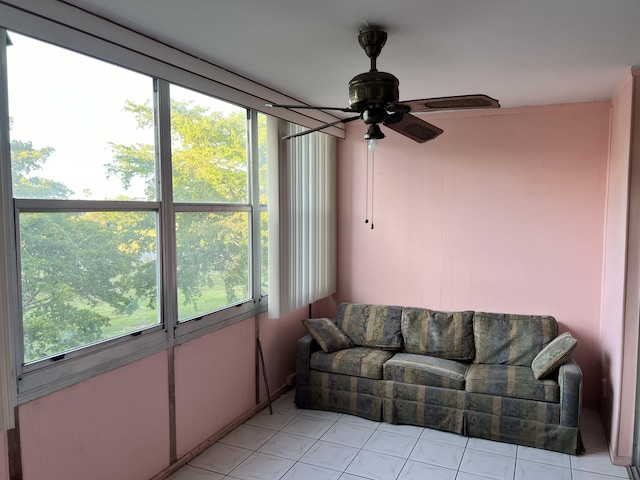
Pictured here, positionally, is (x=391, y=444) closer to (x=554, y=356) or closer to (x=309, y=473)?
(x=309, y=473)

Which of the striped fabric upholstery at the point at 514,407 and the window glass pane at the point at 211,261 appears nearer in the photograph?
the window glass pane at the point at 211,261

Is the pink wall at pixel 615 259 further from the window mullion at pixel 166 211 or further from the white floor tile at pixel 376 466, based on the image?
the window mullion at pixel 166 211

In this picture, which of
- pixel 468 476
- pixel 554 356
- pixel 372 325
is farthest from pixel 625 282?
pixel 372 325

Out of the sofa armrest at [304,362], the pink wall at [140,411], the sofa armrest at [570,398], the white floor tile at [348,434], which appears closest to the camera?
the pink wall at [140,411]

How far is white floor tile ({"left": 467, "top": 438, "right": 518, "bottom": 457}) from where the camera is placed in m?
3.19

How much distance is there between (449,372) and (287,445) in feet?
4.28

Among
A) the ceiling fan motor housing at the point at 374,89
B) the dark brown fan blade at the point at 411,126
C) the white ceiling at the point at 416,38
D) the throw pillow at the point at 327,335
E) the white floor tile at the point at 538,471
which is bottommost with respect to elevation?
the white floor tile at the point at 538,471

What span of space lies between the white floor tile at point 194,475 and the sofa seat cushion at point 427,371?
4.76 feet

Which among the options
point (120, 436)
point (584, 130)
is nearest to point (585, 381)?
point (584, 130)

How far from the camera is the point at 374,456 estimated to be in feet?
10.3

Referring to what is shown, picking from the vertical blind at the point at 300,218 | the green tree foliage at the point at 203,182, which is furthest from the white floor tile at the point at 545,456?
the green tree foliage at the point at 203,182

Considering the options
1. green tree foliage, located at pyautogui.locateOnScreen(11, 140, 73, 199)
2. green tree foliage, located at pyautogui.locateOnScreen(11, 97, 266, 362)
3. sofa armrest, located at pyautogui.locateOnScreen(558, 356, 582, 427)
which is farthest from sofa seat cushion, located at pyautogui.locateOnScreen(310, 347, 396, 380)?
green tree foliage, located at pyautogui.locateOnScreen(11, 140, 73, 199)

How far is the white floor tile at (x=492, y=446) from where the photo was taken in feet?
10.5

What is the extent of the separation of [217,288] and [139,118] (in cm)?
127
